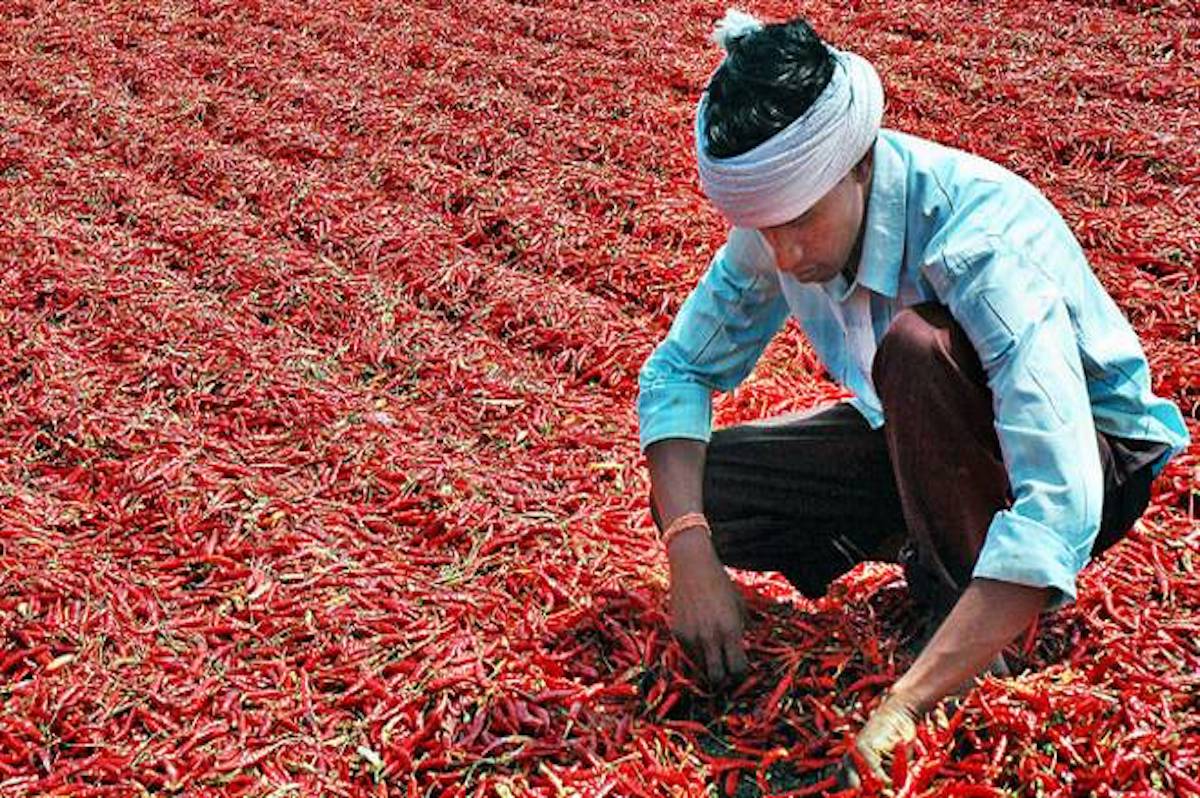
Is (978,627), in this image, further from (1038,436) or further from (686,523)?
(686,523)

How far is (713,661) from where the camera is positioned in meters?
3.10

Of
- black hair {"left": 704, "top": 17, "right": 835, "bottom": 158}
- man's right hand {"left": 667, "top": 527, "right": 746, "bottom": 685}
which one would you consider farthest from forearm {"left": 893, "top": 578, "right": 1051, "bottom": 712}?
black hair {"left": 704, "top": 17, "right": 835, "bottom": 158}

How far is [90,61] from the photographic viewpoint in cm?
906

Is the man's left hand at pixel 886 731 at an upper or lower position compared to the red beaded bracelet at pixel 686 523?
lower

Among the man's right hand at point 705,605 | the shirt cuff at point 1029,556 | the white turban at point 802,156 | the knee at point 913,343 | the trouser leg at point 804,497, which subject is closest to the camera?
the shirt cuff at point 1029,556

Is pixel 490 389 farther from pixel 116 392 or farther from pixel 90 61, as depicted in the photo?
pixel 90 61

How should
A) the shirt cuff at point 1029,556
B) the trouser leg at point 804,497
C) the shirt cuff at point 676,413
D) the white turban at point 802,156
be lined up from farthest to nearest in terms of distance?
the trouser leg at point 804,497
the shirt cuff at point 676,413
the white turban at point 802,156
the shirt cuff at point 1029,556

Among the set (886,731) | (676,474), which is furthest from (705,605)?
(886,731)

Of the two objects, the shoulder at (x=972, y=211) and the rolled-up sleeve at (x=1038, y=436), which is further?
the shoulder at (x=972, y=211)

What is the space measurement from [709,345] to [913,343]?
0.64 meters

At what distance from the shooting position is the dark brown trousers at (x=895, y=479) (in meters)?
2.68

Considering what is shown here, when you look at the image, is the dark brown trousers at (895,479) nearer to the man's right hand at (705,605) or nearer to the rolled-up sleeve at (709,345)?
the rolled-up sleeve at (709,345)

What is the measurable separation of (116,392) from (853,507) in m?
2.87

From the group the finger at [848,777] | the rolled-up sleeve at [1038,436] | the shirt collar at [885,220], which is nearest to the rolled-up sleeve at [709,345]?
the shirt collar at [885,220]
